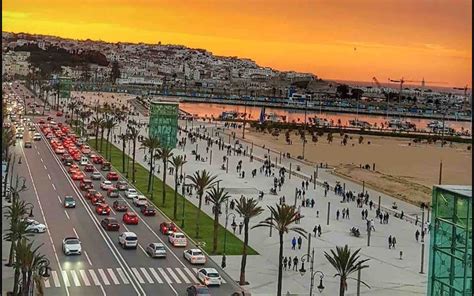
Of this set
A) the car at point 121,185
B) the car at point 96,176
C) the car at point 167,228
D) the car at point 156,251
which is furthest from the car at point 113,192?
the car at point 156,251

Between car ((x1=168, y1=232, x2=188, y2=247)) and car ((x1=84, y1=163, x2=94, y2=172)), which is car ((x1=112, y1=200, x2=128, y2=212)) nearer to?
car ((x1=168, y1=232, x2=188, y2=247))

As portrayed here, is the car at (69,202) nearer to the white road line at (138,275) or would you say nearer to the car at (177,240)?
the car at (177,240)

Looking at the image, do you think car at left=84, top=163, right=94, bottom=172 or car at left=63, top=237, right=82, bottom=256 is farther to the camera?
car at left=84, top=163, right=94, bottom=172

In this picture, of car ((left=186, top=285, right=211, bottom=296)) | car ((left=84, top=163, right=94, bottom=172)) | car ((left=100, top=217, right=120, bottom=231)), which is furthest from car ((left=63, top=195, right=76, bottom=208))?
car ((left=186, top=285, right=211, bottom=296))

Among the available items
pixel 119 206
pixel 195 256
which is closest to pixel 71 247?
pixel 195 256

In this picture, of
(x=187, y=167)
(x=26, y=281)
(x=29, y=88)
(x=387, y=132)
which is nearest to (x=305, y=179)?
(x=187, y=167)

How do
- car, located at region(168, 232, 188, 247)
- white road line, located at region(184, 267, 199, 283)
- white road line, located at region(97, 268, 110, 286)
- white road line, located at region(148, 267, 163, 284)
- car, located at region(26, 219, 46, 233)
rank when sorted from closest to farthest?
white road line, located at region(97, 268, 110, 286) → white road line, located at region(148, 267, 163, 284) → white road line, located at region(184, 267, 199, 283) → car, located at region(168, 232, 188, 247) → car, located at region(26, 219, 46, 233)

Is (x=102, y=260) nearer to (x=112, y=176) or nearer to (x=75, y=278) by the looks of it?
(x=75, y=278)
